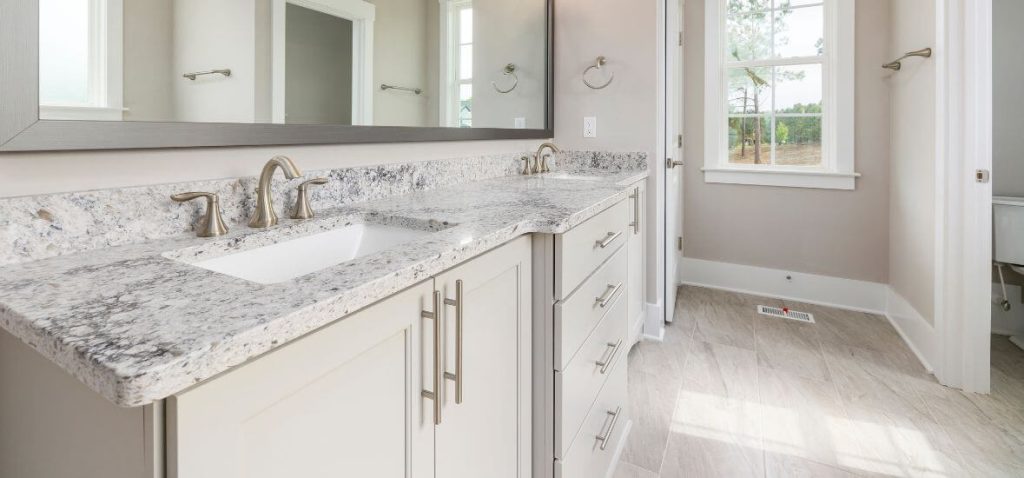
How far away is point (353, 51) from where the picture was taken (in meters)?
1.30

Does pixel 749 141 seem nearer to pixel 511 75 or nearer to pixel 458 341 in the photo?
pixel 511 75

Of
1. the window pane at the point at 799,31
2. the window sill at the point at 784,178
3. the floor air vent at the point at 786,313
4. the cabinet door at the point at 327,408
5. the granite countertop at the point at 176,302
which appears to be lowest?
the floor air vent at the point at 786,313

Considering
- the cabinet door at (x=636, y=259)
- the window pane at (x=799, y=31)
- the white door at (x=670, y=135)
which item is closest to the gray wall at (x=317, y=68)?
the cabinet door at (x=636, y=259)

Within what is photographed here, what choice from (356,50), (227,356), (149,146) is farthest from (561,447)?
(356,50)

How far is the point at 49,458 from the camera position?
55cm

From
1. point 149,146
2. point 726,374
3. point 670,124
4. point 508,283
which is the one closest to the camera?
point 149,146

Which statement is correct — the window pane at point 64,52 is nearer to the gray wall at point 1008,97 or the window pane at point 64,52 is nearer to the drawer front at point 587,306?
the drawer front at point 587,306

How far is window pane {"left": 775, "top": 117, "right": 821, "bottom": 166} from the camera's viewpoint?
3100 mm

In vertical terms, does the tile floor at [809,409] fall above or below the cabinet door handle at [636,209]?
below

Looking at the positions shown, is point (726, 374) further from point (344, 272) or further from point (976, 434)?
point (344, 272)

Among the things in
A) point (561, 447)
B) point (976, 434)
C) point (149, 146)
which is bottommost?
point (976, 434)

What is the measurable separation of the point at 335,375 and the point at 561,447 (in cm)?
72

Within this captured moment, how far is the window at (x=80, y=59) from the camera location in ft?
2.43

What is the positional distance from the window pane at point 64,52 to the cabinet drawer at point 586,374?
3.33 ft
